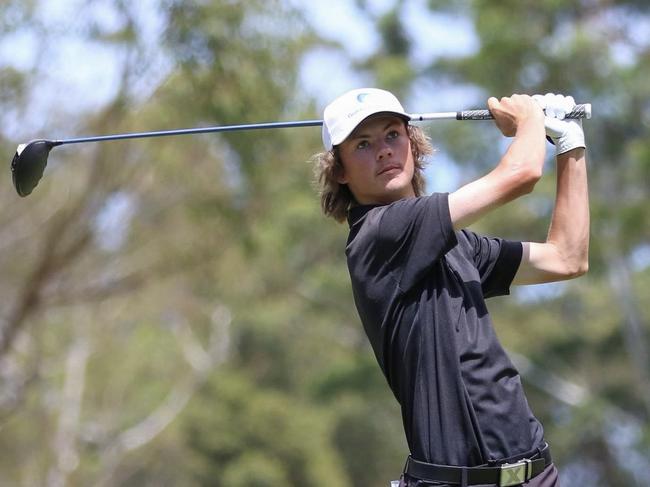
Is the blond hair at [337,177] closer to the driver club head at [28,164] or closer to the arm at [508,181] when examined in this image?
the arm at [508,181]

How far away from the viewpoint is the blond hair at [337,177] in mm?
3877

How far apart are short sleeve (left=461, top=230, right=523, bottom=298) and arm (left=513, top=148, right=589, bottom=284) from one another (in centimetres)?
3

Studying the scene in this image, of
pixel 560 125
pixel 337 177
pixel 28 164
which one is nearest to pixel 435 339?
pixel 337 177

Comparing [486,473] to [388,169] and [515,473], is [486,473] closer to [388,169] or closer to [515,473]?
[515,473]

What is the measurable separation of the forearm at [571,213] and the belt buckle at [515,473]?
2.42 feet

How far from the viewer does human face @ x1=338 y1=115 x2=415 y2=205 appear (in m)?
3.71

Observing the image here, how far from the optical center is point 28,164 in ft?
15.4

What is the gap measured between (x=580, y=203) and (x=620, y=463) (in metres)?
22.6

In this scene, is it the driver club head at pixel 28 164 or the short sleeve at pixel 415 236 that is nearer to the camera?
the short sleeve at pixel 415 236

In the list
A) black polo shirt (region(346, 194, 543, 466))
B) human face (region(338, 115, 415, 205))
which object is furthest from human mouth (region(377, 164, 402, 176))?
black polo shirt (region(346, 194, 543, 466))

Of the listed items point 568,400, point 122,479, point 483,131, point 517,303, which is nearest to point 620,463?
point 568,400

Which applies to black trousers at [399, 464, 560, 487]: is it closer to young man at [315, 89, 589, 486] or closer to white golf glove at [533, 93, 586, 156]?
young man at [315, 89, 589, 486]

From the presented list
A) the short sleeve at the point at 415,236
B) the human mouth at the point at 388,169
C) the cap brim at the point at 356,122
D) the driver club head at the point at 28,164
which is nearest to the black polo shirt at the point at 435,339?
the short sleeve at the point at 415,236

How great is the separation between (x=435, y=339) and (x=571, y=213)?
2.26 ft
